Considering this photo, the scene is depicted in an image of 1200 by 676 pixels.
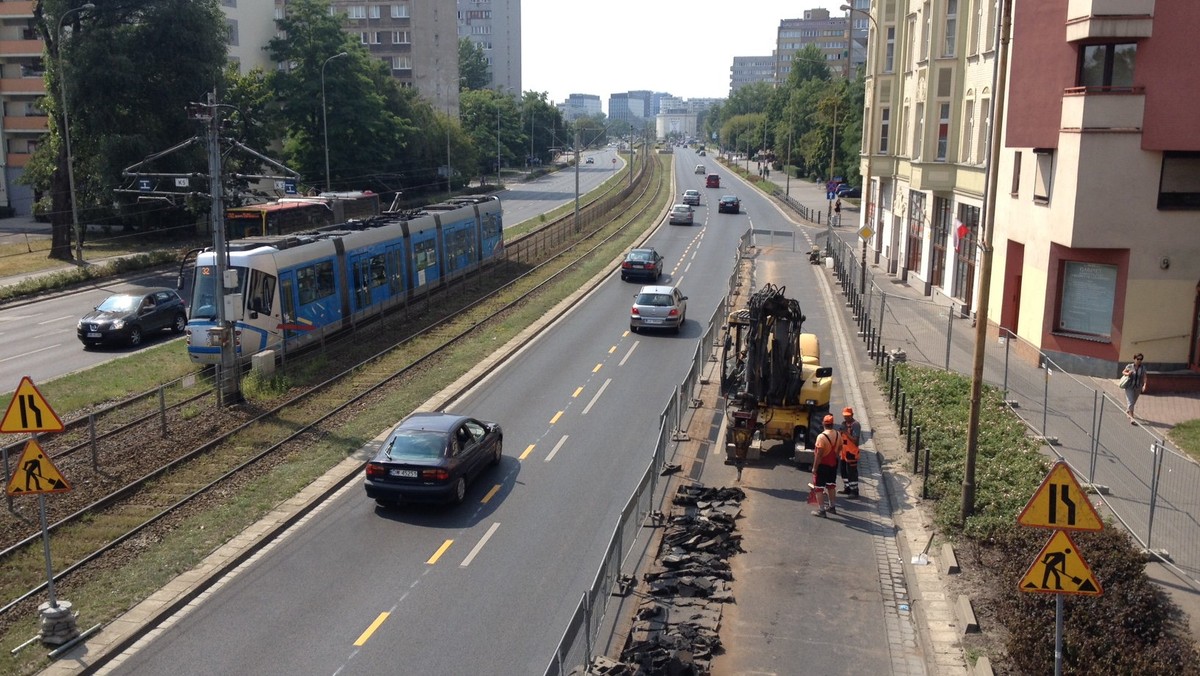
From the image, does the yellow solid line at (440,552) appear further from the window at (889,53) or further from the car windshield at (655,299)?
the window at (889,53)

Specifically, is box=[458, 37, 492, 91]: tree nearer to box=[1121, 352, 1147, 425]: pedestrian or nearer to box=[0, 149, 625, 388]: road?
box=[0, 149, 625, 388]: road

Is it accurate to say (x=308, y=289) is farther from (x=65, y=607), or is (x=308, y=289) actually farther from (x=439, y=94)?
(x=439, y=94)

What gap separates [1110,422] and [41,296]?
4027 cm

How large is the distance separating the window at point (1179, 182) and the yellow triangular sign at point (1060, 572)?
19.0m

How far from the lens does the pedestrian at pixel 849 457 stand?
18172 mm

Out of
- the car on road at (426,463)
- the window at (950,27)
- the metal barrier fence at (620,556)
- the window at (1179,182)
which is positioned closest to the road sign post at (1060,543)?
the metal barrier fence at (620,556)

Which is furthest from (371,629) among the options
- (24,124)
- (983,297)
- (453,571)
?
(24,124)

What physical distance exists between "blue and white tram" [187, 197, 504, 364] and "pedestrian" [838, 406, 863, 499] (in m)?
14.7

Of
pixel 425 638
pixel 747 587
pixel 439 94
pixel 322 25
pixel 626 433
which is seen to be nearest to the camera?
pixel 425 638

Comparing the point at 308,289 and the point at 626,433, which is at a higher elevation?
the point at 308,289

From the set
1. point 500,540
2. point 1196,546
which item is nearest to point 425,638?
point 500,540

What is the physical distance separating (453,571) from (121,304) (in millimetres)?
22981

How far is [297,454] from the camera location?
67.4 ft

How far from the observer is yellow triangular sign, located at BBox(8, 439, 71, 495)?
12.8 metres
